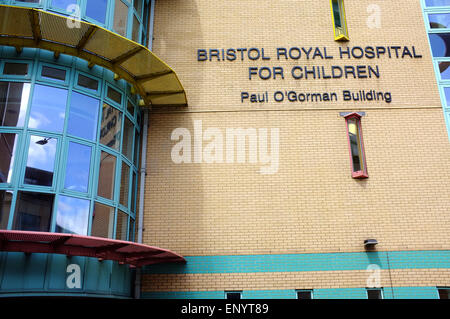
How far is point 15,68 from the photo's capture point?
352 inches

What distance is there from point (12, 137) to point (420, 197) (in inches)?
357

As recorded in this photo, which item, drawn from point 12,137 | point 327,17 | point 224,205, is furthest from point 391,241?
point 12,137

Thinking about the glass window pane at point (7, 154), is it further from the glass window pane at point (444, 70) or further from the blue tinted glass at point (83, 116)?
the glass window pane at point (444, 70)

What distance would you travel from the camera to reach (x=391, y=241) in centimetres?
1027

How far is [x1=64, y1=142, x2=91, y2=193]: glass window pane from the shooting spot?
28.1 ft

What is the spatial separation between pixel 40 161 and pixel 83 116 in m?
1.36

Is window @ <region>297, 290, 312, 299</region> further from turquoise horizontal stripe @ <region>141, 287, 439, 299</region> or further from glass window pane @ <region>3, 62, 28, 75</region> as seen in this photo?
glass window pane @ <region>3, 62, 28, 75</region>

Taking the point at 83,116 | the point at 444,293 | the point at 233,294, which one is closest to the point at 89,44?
the point at 83,116

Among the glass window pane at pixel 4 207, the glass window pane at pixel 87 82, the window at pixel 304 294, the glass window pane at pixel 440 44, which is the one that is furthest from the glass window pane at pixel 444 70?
the glass window pane at pixel 4 207

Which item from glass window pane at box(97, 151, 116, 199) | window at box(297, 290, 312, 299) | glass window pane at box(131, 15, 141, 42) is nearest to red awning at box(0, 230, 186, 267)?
glass window pane at box(97, 151, 116, 199)

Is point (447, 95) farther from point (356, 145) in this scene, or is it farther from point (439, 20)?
point (356, 145)

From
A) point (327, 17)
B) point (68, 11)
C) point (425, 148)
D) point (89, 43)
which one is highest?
point (327, 17)

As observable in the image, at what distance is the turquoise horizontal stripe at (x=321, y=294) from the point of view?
9781 millimetres
